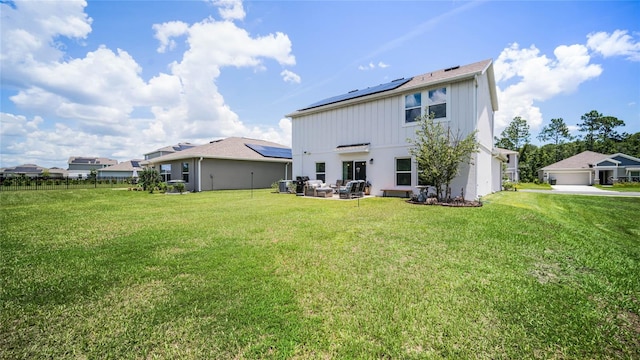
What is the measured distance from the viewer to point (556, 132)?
5775cm

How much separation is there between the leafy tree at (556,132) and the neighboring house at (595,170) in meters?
28.3

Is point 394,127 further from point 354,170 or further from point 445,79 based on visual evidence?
point 354,170

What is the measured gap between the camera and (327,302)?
2.87 meters

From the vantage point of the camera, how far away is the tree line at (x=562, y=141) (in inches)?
1646

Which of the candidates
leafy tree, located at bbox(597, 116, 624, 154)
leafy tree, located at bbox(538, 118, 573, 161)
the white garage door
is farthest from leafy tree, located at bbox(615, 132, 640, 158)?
the white garage door

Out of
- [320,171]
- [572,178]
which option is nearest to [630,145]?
[572,178]

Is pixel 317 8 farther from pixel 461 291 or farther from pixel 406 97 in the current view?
pixel 461 291

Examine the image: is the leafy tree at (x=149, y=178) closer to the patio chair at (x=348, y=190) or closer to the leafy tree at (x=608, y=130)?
the patio chair at (x=348, y=190)

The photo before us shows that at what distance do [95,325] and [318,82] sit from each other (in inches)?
755

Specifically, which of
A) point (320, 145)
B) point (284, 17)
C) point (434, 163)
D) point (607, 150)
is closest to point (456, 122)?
point (434, 163)

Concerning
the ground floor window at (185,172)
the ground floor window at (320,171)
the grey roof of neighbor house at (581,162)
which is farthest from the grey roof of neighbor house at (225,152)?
the grey roof of neighbor house at (581,162)

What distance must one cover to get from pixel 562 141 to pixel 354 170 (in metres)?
70.2

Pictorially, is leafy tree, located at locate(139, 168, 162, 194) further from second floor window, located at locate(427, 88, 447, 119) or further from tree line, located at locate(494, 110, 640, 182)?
tree line, located at locate(494, 110, 640, 182)

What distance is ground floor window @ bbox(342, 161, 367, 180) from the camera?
14.4m
